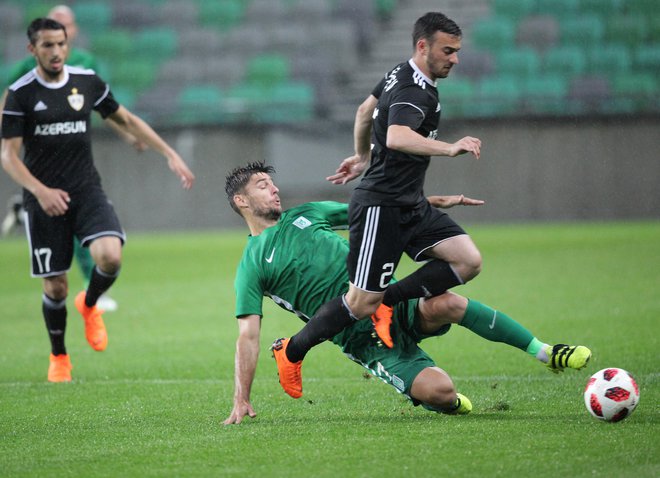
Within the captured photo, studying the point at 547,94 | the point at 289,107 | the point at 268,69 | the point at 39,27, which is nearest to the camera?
the point at 39,27

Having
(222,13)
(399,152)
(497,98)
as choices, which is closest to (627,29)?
(497,98)

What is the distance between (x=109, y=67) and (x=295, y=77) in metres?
4.47

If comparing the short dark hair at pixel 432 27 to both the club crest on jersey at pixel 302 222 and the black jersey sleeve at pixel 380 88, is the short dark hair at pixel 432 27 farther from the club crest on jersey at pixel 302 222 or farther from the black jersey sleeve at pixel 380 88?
the club crest on jersey at pixel 302 222

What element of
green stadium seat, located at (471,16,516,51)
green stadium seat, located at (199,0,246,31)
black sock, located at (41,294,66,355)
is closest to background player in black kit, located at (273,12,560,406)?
black sock, located at (41,294,66,355)

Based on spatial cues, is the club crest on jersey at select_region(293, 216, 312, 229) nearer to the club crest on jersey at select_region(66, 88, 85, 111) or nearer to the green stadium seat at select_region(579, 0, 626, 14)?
the club crest on jersey at select_region(66, 88, 85, 111)

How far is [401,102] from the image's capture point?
19.5 feet

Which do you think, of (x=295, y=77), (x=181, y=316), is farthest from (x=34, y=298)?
(x=295, y=77)

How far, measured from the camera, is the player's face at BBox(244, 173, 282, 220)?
20.6ft

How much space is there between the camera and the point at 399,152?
6.09m

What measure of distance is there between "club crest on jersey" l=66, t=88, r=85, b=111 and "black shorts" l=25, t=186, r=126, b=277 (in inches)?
24.9

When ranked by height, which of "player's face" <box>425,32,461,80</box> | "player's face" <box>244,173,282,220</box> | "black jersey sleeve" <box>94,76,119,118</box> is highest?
"player's face" <box>425,32,461,80</box>

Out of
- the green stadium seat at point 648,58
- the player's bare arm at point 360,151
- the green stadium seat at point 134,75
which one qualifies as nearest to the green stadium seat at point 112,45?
the green stadium seat at point 134,75

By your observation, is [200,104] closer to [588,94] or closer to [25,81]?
[588,94]

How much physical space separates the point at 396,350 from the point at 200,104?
1734 centimetres
